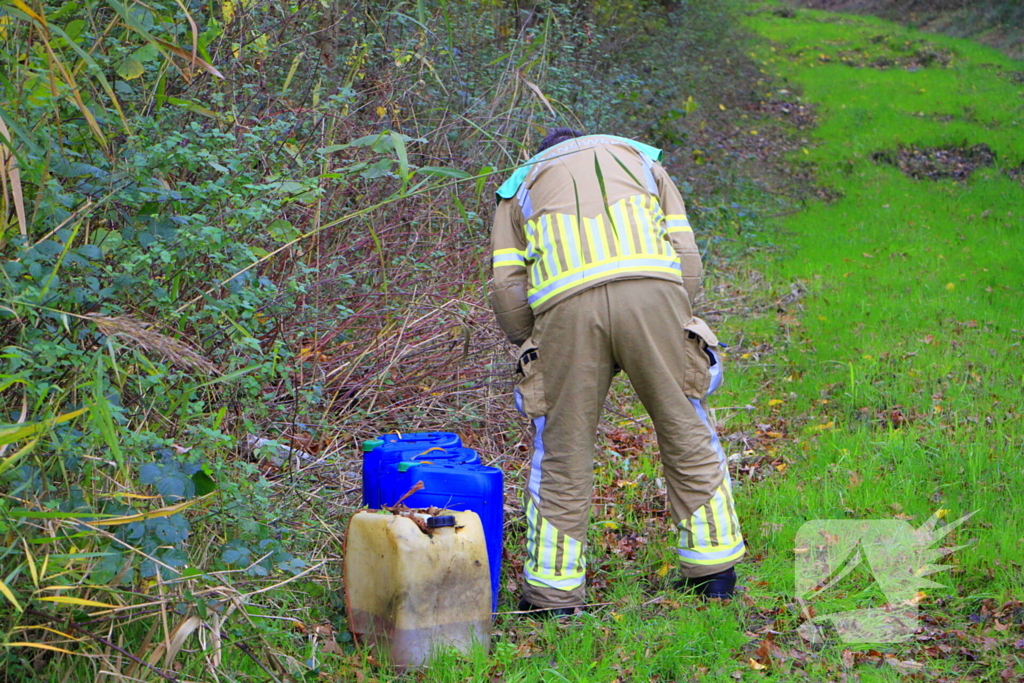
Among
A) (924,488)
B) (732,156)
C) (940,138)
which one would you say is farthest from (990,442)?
(940,138)

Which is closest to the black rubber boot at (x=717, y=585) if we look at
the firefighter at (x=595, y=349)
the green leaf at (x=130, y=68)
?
the firefighter at (x=595, y=349)

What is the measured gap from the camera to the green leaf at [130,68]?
334 centimetres

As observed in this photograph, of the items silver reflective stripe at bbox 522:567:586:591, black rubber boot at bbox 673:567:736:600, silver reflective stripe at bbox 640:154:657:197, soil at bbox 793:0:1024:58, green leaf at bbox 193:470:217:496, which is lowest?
silver reflective stripe at bbox 522:567:586:591

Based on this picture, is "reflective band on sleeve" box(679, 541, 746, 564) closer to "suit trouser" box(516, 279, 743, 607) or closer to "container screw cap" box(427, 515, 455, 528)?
"suit trouser" box(516, 279, 743, 607)

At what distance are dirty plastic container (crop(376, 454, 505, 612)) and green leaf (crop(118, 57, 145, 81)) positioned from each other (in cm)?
175

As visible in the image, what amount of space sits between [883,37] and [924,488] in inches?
916

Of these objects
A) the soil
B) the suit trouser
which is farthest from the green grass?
the soil

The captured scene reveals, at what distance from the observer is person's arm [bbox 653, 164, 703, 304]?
3832 millimetres

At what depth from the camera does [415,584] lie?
3.15 metres

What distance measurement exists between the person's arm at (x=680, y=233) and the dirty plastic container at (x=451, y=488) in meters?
1.16

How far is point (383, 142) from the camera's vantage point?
2.90 m

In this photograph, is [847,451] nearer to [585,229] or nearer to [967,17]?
[585,229]

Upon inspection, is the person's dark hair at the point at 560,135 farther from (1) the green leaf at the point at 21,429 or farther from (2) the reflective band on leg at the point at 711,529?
(1) the green leaf at the point at 21,429

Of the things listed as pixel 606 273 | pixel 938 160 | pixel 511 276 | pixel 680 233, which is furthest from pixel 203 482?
pixel 938 160
